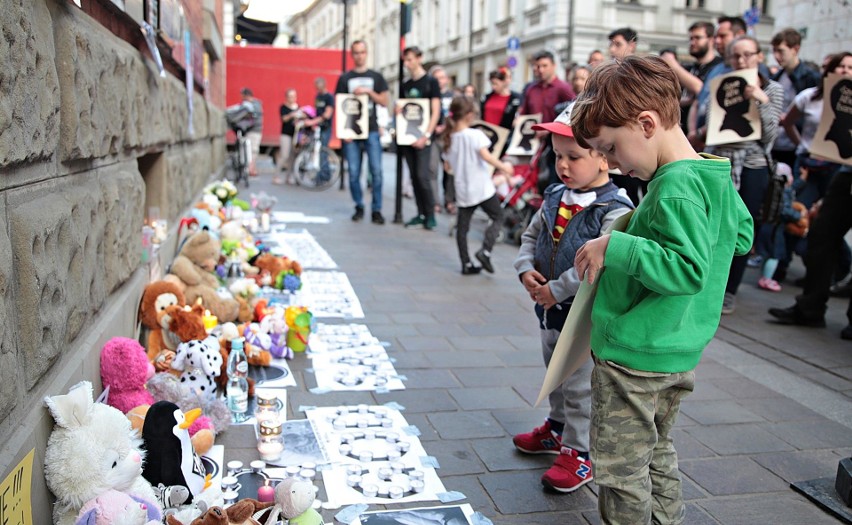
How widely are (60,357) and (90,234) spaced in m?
0.58

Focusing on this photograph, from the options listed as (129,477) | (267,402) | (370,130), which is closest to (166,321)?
(267,402)

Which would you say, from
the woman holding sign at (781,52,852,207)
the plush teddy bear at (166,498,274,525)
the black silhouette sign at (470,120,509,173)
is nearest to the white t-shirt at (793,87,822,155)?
the woman holding sign at (781,52,852,207)

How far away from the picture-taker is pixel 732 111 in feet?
19.6

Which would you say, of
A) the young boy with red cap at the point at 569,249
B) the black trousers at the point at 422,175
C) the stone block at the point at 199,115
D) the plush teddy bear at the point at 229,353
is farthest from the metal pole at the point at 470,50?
the young boy with red cap at the point at 569,249

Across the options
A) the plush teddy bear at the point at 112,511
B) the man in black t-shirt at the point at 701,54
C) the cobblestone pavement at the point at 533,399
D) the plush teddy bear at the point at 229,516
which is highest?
the man in black t-shirt at the point at 701,54

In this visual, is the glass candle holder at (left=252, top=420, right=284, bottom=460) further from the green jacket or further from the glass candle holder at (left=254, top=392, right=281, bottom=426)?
the green jacket

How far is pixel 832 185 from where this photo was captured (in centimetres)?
572

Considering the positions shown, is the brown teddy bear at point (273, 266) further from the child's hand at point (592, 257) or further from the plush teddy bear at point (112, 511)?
the child's hand at point (592, 257)

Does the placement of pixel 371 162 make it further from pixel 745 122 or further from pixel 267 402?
pixel 267 402

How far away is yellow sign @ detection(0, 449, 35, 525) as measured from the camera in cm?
182

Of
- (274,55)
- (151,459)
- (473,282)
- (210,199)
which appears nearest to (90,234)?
(151,459)

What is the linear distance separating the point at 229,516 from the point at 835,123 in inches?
209

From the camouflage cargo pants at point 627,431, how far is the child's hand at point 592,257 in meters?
0.32

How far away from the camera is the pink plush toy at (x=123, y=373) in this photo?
294 cm
